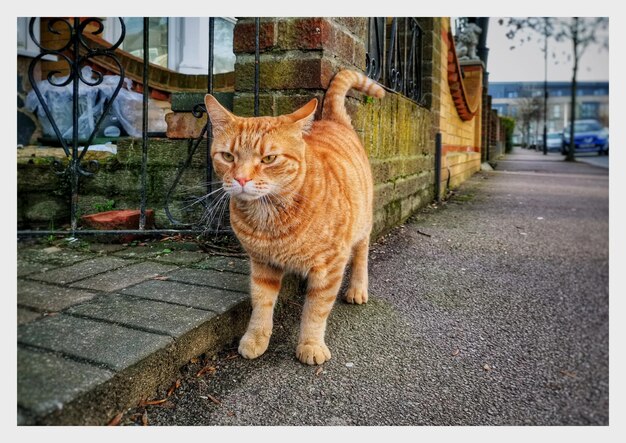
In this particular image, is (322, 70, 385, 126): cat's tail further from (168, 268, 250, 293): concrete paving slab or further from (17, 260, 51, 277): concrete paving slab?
(17, 260, 51, 277): concrete paving slab

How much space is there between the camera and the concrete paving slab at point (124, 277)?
107 centimetres

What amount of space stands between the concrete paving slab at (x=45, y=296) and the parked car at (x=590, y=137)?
1.10 m

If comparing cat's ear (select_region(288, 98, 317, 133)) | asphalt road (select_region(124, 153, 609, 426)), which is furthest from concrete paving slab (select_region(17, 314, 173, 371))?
cat's ear (select_region(288, 98, 317, 133))

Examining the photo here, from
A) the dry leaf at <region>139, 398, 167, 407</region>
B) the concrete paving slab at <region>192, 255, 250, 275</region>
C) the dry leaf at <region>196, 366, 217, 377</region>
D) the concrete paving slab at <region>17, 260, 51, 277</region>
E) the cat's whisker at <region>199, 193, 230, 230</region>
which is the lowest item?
the dry leaf at <region>139, 398, 167, 407</region>

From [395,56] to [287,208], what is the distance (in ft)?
5.27

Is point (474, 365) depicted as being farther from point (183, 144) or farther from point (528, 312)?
point (183, 144)

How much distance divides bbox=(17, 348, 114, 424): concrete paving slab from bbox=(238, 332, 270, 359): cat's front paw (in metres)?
0.46

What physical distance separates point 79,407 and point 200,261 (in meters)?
0.78

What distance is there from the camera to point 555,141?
1091 millimetres

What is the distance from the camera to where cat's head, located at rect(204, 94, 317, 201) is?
1.20 m

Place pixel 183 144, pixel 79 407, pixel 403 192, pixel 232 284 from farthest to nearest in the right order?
1. pixel 403 192
2. pixel 183 144
3. pixel 232 284
4. pixel 79 407

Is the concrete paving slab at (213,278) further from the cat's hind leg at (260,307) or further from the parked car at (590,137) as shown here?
the parked car at (590,137)
